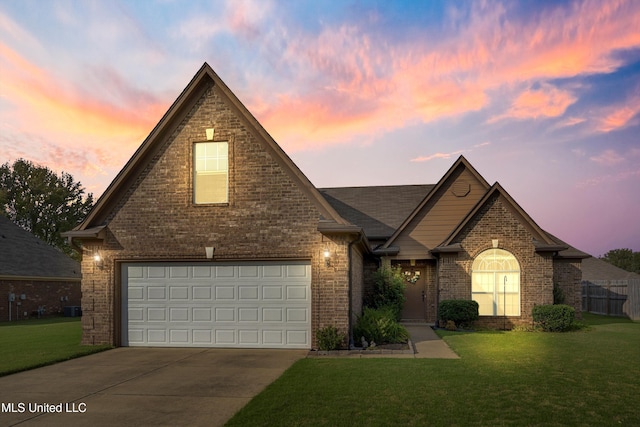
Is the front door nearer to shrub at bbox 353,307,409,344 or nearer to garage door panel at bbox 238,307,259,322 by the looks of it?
shrub at bbox 353,307,409,344

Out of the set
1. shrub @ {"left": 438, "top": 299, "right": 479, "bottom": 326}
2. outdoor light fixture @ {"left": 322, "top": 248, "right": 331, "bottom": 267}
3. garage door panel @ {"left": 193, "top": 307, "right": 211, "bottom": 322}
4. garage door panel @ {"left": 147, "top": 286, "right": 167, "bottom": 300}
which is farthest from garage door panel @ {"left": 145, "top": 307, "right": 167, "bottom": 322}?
shrub @ {"left": 438, "top": 299, "right": 479, "bottom": 326}

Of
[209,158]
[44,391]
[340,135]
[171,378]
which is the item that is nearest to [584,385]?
[171,378]

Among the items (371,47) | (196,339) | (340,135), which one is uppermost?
(371,47)

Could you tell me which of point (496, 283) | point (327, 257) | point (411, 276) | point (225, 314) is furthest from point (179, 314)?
point (496, 283)

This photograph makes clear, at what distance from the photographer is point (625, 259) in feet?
335

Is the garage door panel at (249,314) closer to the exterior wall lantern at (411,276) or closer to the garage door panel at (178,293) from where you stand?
the garage door panel at (178,293)

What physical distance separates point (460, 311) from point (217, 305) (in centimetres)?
983

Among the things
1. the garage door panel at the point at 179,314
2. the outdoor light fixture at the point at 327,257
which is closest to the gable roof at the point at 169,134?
the outdoor light fixture at the point at 327,257

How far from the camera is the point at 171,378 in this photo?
10.5 m

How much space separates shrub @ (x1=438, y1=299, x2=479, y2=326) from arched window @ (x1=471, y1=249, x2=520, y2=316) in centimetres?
79

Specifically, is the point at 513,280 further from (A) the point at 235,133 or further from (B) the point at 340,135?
(A) the point at 235,133

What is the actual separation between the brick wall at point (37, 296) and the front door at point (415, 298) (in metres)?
21.0

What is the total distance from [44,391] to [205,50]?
10.2m

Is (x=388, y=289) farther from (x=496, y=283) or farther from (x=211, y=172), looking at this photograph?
(x=211, y=172)
